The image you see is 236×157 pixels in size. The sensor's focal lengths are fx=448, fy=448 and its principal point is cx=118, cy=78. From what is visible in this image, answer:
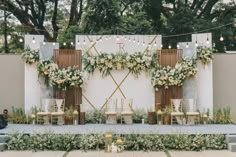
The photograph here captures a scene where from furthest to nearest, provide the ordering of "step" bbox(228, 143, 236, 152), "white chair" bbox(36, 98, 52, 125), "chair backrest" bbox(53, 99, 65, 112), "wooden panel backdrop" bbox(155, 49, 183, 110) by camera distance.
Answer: "wooden panel backdrop" bbox(155, 49, 183, 110)
"chair backrest" bbox(53, 99, 65, 112)
"white chair" bbox(36, 98, 52, 125)
"step" bbox(228, 143, 236, 152)

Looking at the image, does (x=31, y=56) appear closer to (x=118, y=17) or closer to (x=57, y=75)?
(x=57, y=75)

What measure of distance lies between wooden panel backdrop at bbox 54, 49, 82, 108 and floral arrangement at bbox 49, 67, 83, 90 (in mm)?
280

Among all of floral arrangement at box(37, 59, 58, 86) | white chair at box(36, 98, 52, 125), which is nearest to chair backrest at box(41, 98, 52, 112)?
white chair at box(36, 98, 52, 125)

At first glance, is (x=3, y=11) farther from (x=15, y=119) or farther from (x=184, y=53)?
(x=184, y=53)

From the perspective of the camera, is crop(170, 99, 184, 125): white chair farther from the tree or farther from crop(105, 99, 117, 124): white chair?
the tree

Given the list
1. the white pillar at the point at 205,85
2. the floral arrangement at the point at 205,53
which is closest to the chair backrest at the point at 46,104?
the white pillar at the point at 205,85

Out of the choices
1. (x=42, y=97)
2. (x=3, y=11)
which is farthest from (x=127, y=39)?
(x=3, y=11)

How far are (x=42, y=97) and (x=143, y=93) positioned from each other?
3015 mm

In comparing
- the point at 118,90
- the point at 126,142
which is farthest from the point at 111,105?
the point at 126,142

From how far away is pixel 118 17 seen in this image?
19.9m

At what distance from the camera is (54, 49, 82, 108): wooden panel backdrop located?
13.3m

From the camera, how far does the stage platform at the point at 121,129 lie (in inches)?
416

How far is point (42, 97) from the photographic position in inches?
518

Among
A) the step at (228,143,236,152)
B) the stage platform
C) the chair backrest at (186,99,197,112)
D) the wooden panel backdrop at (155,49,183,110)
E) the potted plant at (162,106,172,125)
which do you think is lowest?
the step at (228,143,236,152)
